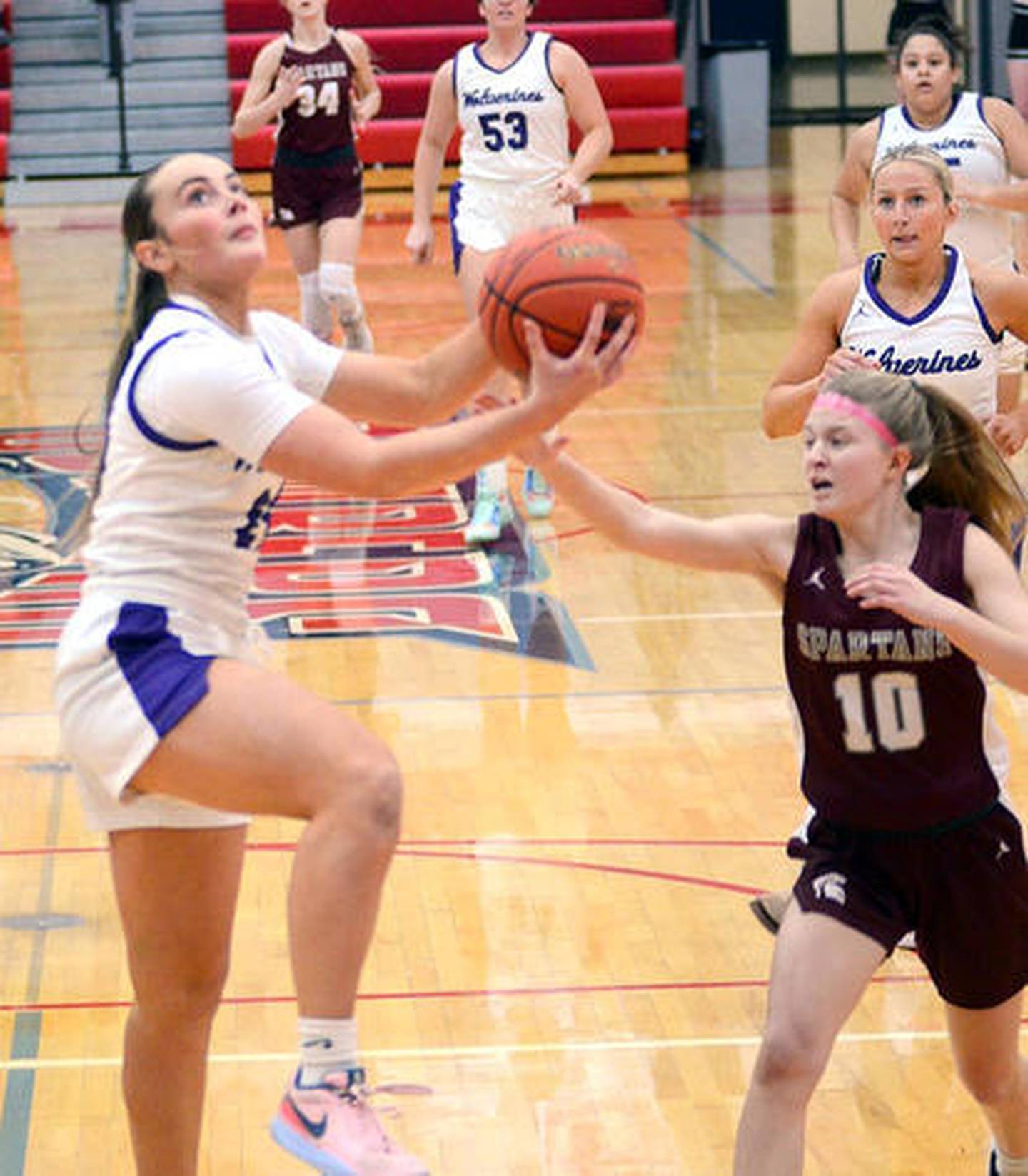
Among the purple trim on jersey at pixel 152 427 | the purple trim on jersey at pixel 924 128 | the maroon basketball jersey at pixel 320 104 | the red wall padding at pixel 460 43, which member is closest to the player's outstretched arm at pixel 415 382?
the purple trim on jersey at pixel 152 427

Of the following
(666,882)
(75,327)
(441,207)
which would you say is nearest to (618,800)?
(666,882)

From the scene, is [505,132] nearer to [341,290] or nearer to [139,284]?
[341,290]

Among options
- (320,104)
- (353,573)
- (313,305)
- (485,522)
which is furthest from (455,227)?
(320,104)

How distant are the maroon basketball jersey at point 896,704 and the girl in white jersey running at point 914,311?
157 cm

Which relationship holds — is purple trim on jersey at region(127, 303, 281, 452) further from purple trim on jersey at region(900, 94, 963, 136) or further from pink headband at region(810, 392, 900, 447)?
purple trim on jersey at region(900, 94, 963, 136)

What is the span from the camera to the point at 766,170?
2178cm

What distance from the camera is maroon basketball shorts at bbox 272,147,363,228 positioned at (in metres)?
11.6

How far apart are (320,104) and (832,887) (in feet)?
27.8

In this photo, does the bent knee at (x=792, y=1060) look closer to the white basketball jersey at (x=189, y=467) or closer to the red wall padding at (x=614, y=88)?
the white basketball jersey at (x=189, y=467)

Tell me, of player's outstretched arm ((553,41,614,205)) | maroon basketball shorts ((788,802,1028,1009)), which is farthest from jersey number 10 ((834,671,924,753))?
player's outstretched arm ((553,41,614,205))

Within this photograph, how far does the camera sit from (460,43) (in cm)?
2197

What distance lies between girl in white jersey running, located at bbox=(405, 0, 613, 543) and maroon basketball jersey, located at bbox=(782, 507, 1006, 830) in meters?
5.29

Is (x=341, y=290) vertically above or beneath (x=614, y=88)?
above

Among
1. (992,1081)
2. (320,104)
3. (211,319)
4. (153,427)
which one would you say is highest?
(211,319)
